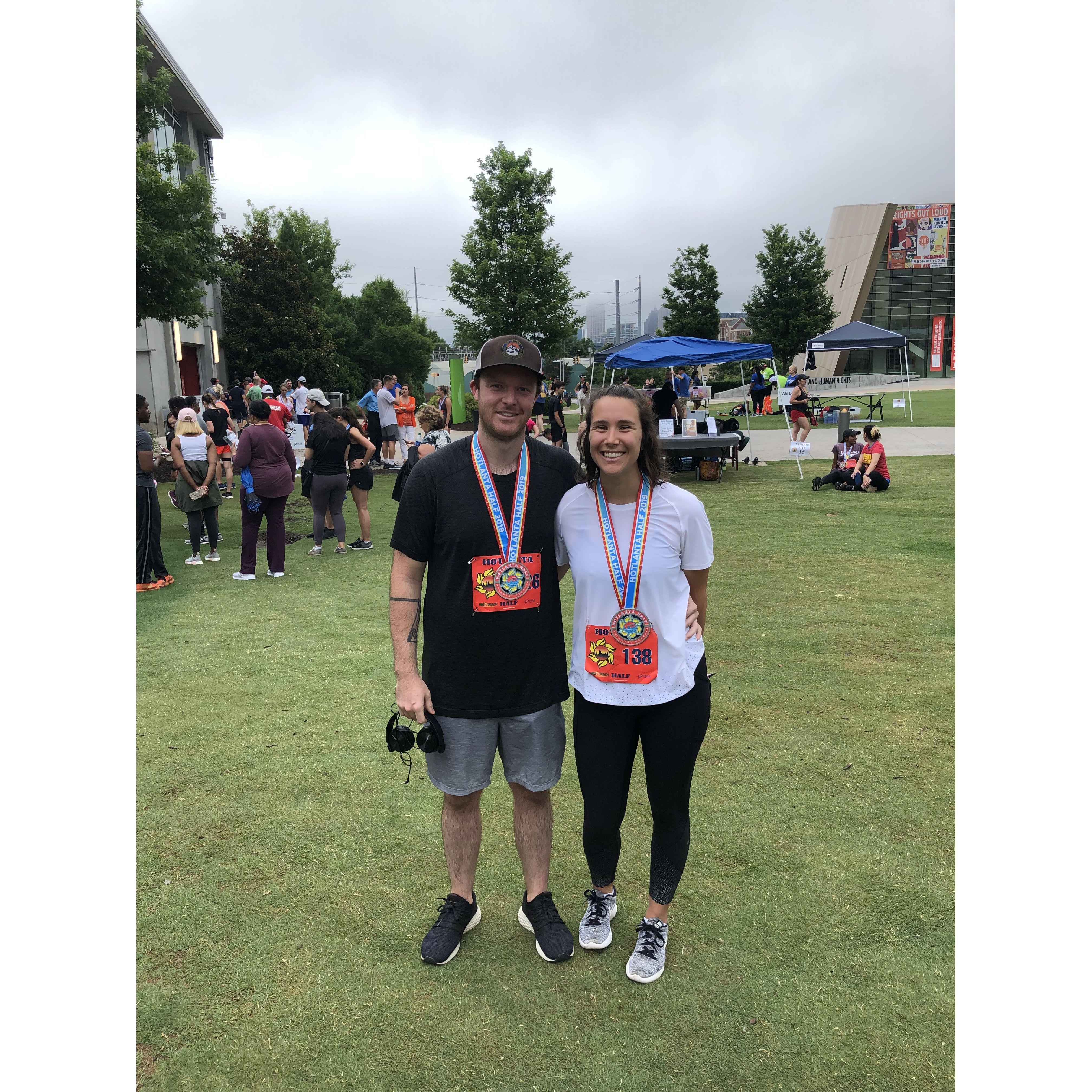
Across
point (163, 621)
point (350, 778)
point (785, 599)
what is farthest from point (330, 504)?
point (350, 778)

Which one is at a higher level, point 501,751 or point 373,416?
point 373,416

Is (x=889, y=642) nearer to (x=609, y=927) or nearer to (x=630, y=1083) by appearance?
(x=609, y=927)

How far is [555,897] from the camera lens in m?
3.35

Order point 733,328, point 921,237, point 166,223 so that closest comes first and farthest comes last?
point 166,223, point 921,237, point 733,328

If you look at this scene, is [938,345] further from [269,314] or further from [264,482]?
[264,482]

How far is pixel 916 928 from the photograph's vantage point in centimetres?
308

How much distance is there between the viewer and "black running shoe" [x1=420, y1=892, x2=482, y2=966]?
2.96 metres

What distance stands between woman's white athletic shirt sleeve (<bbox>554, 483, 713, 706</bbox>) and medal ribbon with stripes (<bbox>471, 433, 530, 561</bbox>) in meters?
0.16

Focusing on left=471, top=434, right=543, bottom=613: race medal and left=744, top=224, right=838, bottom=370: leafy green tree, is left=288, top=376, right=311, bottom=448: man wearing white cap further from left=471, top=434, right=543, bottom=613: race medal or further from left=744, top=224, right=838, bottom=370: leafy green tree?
left=744, top=224, right=838, bottom=370: leafy green tree

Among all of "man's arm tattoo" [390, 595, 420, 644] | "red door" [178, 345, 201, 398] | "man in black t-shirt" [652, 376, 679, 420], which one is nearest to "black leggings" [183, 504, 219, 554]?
"man's arm tattoo" [390, 595, 420, 644]

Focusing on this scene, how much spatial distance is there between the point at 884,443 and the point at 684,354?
831cm

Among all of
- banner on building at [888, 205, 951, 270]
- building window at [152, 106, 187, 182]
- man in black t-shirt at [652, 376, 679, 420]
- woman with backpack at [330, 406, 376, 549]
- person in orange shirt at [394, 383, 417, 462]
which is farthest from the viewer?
banner on building at [888, 205, 951, 270]

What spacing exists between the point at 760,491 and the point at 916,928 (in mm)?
11571

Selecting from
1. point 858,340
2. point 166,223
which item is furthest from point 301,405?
point 858,340
